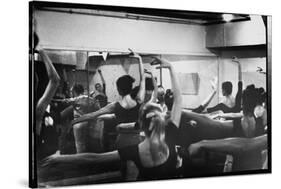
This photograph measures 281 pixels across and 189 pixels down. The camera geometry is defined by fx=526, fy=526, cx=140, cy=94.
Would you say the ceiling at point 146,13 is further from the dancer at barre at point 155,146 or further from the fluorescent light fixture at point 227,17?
the dancer at barre at point 155,146

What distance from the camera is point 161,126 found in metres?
5.37

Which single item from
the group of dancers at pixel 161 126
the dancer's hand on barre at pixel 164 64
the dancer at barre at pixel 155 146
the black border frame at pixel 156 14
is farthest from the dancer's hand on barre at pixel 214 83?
the black border frame at pixel 156 14

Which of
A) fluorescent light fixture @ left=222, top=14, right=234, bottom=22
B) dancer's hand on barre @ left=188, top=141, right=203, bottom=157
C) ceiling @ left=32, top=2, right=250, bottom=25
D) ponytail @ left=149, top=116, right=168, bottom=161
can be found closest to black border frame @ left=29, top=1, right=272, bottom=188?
ceiling @ left=32, top=2, right=250, bottom=25

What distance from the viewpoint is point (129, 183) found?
17.2 ft

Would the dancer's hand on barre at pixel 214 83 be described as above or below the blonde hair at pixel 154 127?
above

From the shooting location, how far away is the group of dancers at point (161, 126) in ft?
16.5

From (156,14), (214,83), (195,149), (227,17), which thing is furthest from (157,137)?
(227,17)

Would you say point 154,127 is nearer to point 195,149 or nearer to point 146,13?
point 195,149

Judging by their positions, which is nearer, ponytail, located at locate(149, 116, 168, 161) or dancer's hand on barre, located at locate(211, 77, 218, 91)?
ponytail, located at locate(149, 116, 168, 161)

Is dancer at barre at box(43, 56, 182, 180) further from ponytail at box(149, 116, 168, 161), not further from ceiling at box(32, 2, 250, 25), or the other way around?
ceiling at box(32, 2, 250, 25)

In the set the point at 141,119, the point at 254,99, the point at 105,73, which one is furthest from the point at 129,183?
the point at 254,99

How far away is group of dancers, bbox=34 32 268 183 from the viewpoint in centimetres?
504

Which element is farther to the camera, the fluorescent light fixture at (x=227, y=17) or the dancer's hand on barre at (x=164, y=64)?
the fluorescent light fixture at (x=227, y=17)

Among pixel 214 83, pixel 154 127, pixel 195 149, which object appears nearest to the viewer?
pixel 154 127
